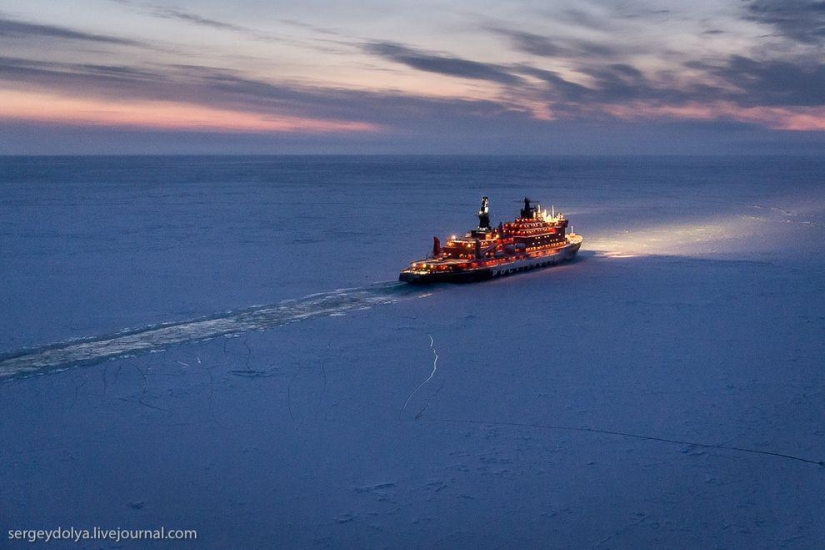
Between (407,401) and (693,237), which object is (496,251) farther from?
(407,401)

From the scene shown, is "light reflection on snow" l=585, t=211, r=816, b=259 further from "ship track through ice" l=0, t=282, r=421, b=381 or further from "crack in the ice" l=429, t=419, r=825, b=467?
"crack in the ice" l=429, t=419, r=825, b=467

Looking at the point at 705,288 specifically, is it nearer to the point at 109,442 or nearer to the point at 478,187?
the point at 109,442

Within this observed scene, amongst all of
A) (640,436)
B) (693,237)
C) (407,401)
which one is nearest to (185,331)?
(407,401)

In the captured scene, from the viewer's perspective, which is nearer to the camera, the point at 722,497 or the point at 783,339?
the point at 722,497

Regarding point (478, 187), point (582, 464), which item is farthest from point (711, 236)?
point (478, 187)

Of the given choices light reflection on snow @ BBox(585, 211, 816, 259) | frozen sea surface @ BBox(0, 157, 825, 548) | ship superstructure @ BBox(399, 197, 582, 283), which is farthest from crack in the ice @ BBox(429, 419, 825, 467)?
light reflection on snow @ BBox(585, 211, 816, 259)
